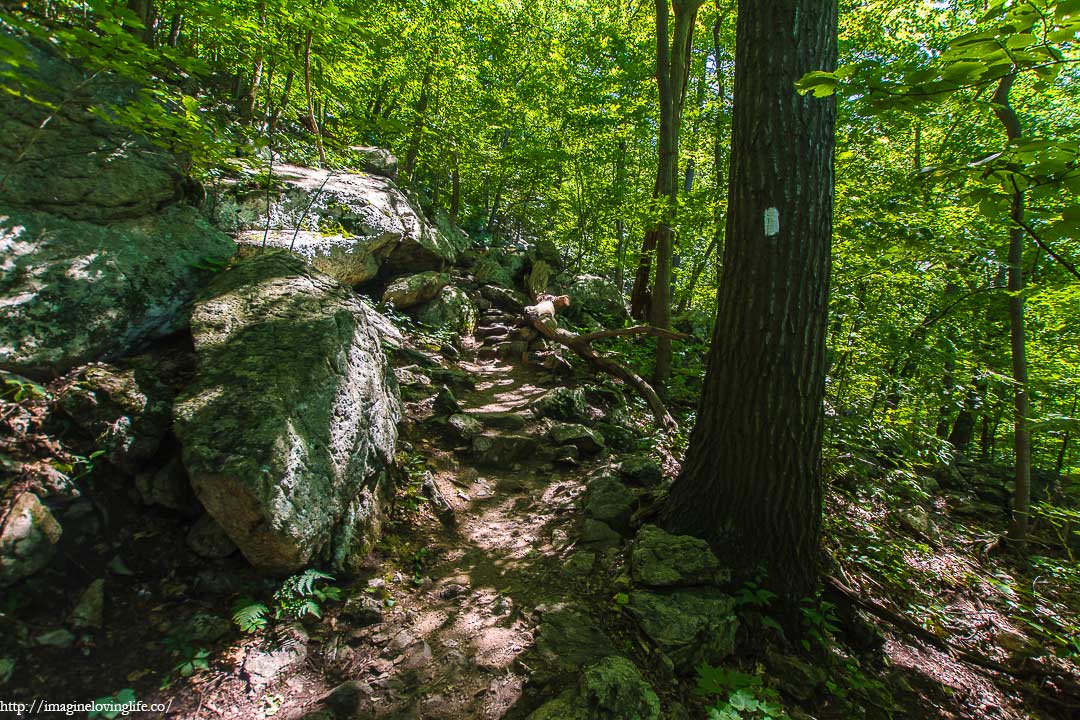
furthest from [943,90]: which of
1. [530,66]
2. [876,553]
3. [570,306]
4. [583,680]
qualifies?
[530,66]

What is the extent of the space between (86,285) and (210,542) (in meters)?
2.17

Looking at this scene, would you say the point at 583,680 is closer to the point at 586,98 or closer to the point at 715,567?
the point at 715,567

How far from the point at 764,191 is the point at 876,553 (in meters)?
3.52

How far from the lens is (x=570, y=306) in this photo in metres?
12.0

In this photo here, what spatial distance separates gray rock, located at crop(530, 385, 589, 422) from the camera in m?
6.16

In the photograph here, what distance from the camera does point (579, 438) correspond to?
554 centimetres

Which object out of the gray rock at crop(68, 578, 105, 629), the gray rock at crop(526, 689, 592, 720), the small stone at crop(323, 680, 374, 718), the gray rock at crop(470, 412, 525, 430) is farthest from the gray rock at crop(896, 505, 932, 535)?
the gray rock at crop(68, 578, 105, 629)

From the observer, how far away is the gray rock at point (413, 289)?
8.55 meters

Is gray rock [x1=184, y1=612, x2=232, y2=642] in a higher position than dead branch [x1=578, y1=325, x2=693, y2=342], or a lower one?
lower

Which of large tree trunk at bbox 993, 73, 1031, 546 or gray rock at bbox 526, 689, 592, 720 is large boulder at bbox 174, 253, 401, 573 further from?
large tree trunk at bbox 993, 73, 1031, 546

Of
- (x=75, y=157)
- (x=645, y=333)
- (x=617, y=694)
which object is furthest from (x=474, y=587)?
(x=645, y=333)

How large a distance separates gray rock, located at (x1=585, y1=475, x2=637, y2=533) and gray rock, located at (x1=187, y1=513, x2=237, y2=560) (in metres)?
2.79

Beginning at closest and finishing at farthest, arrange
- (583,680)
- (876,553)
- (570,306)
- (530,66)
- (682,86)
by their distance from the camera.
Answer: (583,680)
(876,553)
(682,86)
(570,306)
(530,66)

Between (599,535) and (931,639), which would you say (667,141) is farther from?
(931,639)
